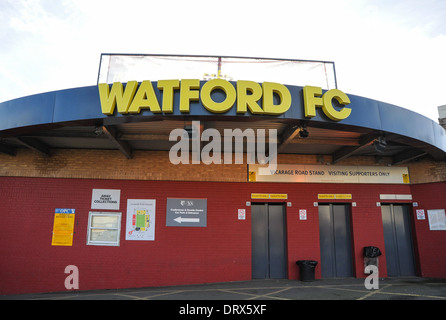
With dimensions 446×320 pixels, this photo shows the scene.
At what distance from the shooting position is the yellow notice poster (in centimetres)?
1030

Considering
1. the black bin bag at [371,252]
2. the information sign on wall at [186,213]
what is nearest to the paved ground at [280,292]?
the black bin bag at [371,252]

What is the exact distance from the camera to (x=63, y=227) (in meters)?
10.4

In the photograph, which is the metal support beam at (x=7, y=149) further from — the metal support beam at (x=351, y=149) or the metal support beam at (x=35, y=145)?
the metal support beam at (x=351, y=149)

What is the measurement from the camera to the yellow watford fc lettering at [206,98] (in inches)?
288

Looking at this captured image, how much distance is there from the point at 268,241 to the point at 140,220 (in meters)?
4.66

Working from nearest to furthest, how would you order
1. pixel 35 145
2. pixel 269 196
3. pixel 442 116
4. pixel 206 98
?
pixel 206 98, pixel 35 145, pixel 269 196, pixel 442 116

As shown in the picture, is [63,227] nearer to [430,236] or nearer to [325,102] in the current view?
[325,102]

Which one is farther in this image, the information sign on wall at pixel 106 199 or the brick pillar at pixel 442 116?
the brick pillar at pixel 442 116

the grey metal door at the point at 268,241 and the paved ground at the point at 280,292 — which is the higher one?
the grey metal door at the point at 268,241

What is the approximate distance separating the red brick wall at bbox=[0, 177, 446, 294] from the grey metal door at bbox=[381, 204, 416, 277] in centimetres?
47

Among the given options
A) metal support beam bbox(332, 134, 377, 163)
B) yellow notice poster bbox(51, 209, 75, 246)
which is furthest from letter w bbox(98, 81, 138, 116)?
metal support beam bbox(332, 134, 377, 163)

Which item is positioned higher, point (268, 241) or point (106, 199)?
point (106, 199)

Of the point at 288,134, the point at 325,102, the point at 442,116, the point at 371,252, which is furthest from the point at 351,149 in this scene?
the point at 442,116

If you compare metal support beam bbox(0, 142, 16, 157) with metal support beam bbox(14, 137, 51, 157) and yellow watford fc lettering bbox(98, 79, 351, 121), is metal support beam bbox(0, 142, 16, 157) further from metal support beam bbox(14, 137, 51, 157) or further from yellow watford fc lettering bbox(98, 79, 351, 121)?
→ yellow watford fc lettering bbox(98, 79, 351, 121)
